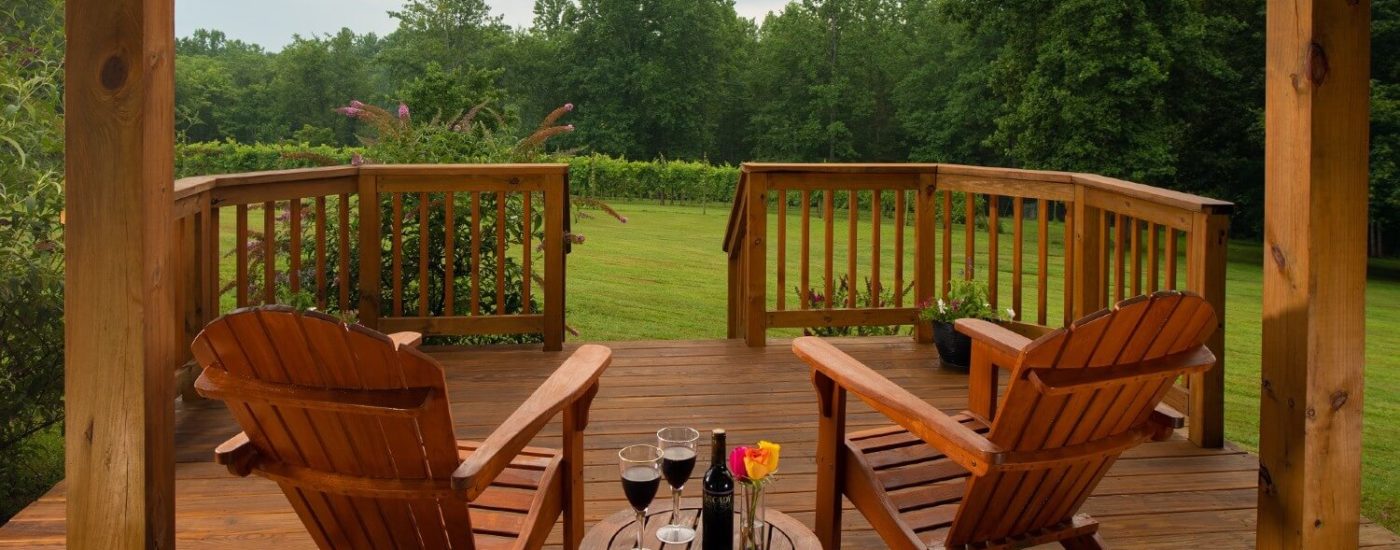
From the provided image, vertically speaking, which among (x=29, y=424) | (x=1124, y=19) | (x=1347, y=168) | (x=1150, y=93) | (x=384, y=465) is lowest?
(x=29, y=424)

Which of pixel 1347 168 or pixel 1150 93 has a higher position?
pixel 1150 93

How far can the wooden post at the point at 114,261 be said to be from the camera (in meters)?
2.08

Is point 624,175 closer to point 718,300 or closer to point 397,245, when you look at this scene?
point 718,300

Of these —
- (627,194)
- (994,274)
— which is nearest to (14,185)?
(994,274)

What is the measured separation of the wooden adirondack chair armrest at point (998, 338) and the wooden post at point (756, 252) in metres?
2.43

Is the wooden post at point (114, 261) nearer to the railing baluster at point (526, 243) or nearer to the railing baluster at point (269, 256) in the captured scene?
the railing baluster at point (269, 256)

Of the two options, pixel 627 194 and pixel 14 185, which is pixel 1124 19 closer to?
pixel 627 194

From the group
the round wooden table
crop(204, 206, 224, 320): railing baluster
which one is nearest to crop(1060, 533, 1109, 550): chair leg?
the round wooden table

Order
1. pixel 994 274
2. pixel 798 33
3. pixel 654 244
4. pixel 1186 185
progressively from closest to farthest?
pixel 994 274 → pixel 654 244 → pixel 1186 185 → pixel 798 33

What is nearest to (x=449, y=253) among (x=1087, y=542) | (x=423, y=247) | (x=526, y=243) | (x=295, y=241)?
(x=423, y=247)

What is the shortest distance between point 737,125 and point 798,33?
3.10 metres

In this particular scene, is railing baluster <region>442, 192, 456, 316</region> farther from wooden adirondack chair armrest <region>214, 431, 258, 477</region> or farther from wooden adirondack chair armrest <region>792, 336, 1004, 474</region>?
wooden adirondack chair armrest <region>214, 431, 258, 477</region>

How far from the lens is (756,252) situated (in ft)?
17.7

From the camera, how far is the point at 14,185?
14.9ft
